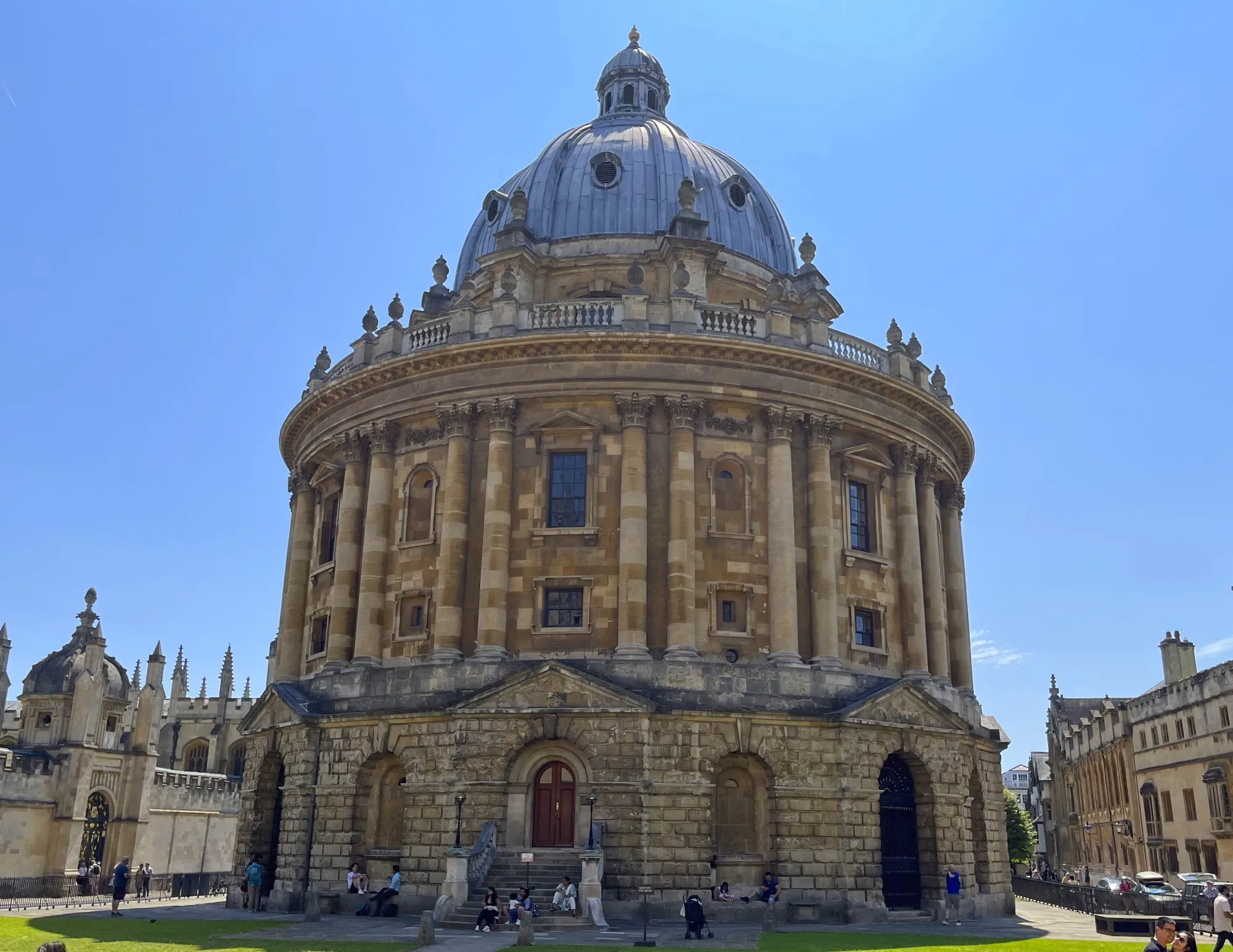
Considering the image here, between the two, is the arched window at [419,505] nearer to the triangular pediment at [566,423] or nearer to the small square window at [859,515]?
the triangular pediment at [566,423]

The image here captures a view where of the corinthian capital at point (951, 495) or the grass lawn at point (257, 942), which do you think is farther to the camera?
the corinthian capital at point (951, 495)

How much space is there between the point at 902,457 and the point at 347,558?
20.0 meters

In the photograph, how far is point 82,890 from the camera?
45656 mm

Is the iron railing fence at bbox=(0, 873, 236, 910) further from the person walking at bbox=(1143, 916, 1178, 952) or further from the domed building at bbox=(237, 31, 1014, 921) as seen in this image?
the person walking at bbox=(1143, 916, 1178, 952)

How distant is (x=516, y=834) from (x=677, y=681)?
6370 millimetres

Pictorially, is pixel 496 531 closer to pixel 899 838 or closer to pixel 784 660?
pixel 784 660

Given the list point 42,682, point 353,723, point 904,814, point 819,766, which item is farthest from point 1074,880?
point 42,682

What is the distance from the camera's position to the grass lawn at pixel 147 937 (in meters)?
23.2

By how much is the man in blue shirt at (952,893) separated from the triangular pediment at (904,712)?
437 cm

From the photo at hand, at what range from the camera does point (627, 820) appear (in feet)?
102

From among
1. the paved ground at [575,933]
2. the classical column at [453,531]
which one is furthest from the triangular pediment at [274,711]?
the paved ground at [575,933]

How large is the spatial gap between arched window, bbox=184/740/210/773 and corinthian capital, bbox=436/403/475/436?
5944cm

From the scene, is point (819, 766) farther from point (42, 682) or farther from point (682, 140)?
point (42, 682)

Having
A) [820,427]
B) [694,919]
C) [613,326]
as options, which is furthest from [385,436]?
[694,919]
